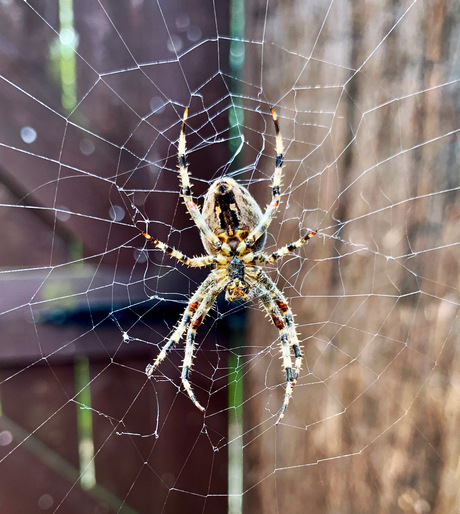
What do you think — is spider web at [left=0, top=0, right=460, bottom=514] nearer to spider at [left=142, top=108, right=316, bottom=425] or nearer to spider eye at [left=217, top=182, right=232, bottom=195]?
spider at [left=142, top=108, right=316, bottom=425]

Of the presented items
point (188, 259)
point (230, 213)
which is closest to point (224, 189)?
point (230, 213)

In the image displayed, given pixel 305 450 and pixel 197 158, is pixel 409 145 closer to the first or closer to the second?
pixel 197 158

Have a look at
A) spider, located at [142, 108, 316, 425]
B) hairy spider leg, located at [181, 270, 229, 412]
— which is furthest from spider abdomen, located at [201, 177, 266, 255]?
hairy spider leg, located at [181, 270, 229, 412]

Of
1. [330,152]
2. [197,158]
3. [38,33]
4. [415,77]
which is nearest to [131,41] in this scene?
[38,33]

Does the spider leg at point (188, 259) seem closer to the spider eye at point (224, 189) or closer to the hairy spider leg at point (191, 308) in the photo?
the hairy spider leg at point (191, 308)

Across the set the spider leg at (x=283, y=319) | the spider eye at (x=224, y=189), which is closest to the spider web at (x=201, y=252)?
the spider leg at (x=283, y=319)

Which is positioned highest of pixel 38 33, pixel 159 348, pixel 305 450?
pixel 38 33
